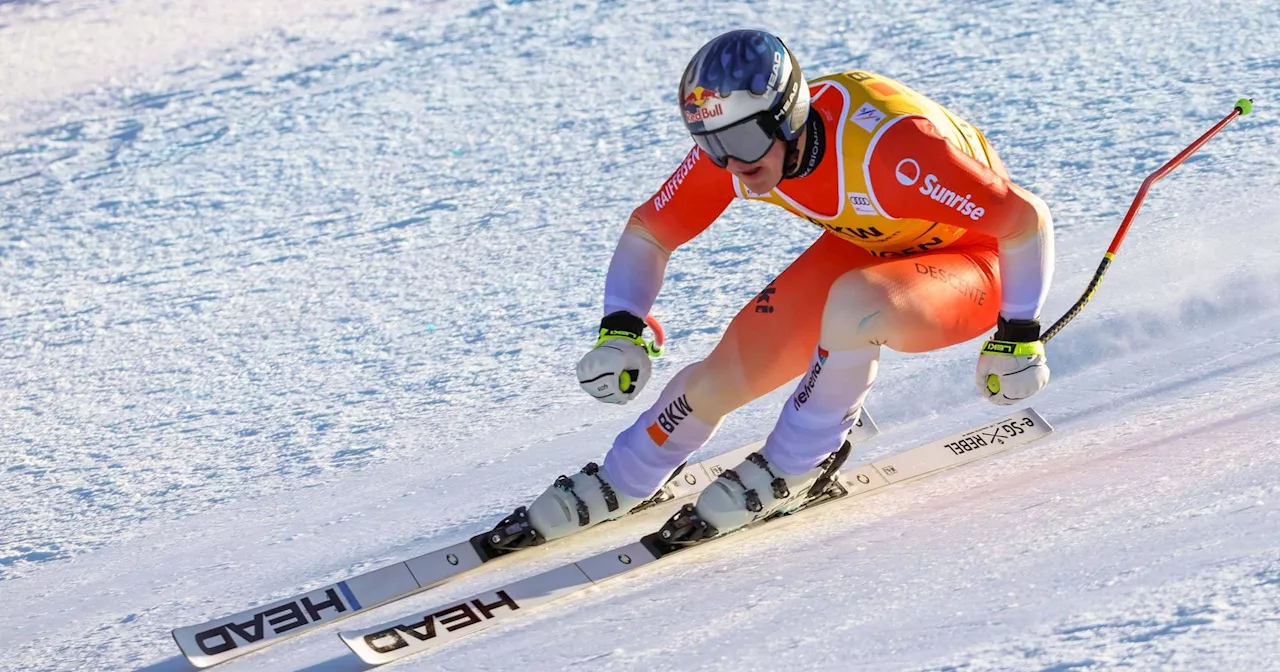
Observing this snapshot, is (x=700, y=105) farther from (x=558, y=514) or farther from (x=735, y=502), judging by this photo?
(x=558, y=514)

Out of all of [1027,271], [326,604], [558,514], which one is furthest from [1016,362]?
[326,604]

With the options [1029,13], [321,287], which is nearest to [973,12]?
[1029,13]

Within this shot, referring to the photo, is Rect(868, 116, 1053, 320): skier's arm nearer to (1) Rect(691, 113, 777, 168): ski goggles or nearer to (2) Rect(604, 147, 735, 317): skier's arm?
(1) Rect(691, 113, 777, 168): ski goggles

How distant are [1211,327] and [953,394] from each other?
0.89 meters

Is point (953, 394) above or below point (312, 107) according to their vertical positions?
below

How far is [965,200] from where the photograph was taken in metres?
3.31

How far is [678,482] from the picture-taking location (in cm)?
413

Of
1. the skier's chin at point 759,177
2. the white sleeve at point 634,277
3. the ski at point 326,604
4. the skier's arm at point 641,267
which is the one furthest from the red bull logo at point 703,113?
the ski at point 326,604

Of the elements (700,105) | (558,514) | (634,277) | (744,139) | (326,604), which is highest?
(700,105)

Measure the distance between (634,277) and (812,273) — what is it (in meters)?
0.47

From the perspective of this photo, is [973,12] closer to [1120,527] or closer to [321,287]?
[321,287]

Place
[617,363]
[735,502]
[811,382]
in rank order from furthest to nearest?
[617,363] → [735,502] → [811,382]

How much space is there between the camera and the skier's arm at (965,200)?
3311mm

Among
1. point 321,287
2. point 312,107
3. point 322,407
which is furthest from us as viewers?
point 312,107
